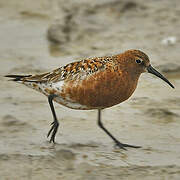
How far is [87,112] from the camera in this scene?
7098 mm

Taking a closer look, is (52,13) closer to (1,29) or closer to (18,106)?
(1,29)

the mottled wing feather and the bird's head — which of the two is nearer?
the mottled wing feather

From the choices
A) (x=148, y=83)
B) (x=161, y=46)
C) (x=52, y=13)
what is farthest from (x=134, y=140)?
(x=52, y=13)

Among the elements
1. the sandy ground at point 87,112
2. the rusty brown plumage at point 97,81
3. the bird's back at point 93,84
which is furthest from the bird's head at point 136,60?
the sandy ground at point 87,112

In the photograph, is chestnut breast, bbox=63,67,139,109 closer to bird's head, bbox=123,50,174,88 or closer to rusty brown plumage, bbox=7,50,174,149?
rusty brown plumage, bbox=7,50,174,149

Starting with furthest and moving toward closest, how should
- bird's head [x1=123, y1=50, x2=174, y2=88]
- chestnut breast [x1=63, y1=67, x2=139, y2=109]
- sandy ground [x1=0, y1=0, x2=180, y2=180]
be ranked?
bird's head [x1=123, y1=50, x2=174, y2=88]
chestnut breast [x1=63, y1=67, x2=139, y2=109]
sandy ground [x1=0, y1=0, x2=180, y2=180]

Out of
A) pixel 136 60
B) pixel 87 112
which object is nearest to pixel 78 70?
pixel 136 60

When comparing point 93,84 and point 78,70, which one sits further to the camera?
point 78,70

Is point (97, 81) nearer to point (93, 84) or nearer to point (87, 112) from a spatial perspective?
point (93, 84)

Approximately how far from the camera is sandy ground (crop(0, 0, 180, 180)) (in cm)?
552

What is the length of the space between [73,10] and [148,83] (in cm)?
330

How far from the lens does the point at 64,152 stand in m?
5.85

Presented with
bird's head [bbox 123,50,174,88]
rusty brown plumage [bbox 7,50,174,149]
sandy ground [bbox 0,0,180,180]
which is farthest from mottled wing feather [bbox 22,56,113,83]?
sandy ground [bbox 0,0,180,180]

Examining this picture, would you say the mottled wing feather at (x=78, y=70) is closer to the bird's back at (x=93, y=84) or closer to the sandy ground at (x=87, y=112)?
the bird's back at (x=93, y=84)
